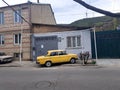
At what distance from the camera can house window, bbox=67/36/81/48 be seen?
78.8ft

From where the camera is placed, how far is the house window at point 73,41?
24.0m

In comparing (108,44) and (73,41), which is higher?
(73,41)

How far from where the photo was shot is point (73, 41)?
79.7ft

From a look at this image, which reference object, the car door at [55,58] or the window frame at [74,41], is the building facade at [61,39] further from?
the car door at [55,58]

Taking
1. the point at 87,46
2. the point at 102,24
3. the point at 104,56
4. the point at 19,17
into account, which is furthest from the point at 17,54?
the point at 102,24

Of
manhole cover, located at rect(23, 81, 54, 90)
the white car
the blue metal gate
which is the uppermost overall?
the blue metal gate

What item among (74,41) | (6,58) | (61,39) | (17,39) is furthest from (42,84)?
(17,39)

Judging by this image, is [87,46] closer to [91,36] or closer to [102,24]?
[91,36]

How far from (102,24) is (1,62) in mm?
31092

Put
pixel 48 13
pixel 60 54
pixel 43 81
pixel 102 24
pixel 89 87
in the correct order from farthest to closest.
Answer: pixel 102 24
pixel 48 13
pixel 60 54
pixel 43 81
pixel 89 87

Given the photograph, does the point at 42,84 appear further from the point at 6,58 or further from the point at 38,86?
the point at 6,58

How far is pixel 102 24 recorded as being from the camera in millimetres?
49344

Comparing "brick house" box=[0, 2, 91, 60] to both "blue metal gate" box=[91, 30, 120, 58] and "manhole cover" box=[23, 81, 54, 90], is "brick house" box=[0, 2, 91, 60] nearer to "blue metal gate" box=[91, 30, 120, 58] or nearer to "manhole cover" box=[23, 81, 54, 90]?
"blue metal gate" box=[91, 30, 120, 58]

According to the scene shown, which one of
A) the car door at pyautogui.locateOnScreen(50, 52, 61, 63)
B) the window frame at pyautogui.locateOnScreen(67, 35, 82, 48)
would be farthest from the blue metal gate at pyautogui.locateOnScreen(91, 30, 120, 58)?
the car door at pyautogui.locateOnScreen(50, 52, 61, 63)
